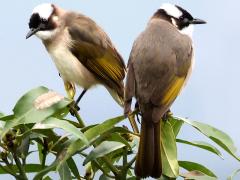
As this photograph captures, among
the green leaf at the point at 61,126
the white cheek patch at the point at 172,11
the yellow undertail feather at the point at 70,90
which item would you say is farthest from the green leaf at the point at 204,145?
the white cheek patch at the point at 172,11

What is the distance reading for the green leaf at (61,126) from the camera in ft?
7.04

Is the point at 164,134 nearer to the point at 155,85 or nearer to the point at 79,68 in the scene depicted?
the point at 155,85

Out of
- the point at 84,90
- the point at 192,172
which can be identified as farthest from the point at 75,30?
the point at 192,172

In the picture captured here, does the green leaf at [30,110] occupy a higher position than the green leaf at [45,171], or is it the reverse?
the green leaf at [30,110]

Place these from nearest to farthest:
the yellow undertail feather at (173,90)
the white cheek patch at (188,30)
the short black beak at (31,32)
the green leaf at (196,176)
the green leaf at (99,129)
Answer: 1. the green leaf at (99,129)
2. the green leaf at (196,176)
3. the yellow undertail feather at (173,90)
4. the white cheek patch at (188,30)
5. the short black beak at (31,32)

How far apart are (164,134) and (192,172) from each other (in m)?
0.20

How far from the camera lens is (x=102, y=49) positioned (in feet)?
14.8

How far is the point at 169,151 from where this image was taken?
8.04ft

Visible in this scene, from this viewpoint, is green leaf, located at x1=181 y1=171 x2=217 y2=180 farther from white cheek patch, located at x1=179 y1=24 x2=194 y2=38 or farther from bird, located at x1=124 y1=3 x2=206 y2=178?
white cheek patch, located at x1=179 y1=24 x2=194 y2=38

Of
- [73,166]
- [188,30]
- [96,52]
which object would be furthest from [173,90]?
[96,52]

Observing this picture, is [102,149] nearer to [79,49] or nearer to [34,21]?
[79,49]

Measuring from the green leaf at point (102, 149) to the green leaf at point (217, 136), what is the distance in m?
0.37

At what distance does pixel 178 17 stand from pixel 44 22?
119cm

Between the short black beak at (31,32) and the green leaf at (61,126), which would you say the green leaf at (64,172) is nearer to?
the green leaf at (61,126)
